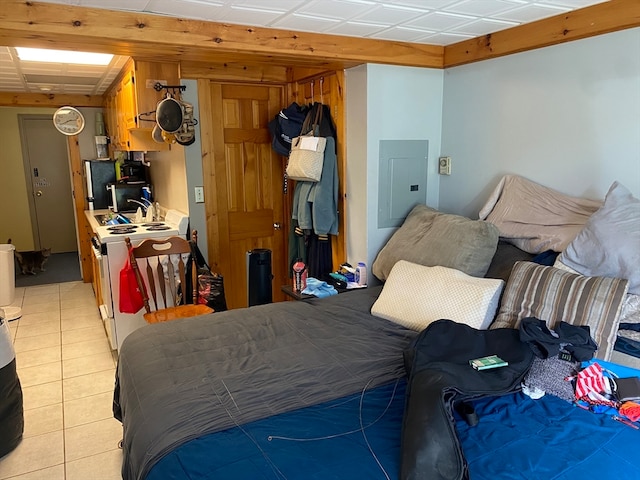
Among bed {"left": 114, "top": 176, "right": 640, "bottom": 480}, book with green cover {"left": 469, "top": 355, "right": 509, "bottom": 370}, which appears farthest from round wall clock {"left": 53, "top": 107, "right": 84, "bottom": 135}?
book with green cover {"left": 469, "top": 355, "right": 509, "bottom": 370}

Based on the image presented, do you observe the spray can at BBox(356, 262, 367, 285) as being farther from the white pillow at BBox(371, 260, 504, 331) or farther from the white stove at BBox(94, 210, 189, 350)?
the white stove at BBox(94, 210, 189, 350)

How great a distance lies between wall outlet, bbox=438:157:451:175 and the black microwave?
117 inches

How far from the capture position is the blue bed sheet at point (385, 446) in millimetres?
1256

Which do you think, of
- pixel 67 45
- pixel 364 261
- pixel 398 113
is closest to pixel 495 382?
pixel 364 261

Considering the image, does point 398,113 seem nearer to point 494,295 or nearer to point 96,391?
point 494,295

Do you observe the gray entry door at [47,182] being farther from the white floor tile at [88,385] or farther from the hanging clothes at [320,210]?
the hanging clothes at [320,210]

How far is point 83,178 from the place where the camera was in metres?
5.26

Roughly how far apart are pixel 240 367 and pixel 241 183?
7.52ft

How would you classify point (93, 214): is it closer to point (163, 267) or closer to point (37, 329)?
point (37, 329)

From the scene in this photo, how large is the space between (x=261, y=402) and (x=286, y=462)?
0.33 meters

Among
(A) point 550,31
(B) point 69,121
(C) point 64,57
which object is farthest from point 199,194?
(A) point 550,31

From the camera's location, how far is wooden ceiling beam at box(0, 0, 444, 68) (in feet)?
6.56

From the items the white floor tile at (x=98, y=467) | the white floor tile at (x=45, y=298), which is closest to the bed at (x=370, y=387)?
the white floor tile at (x=98, y=467)

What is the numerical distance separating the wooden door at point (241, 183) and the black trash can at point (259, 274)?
68 centimetres
